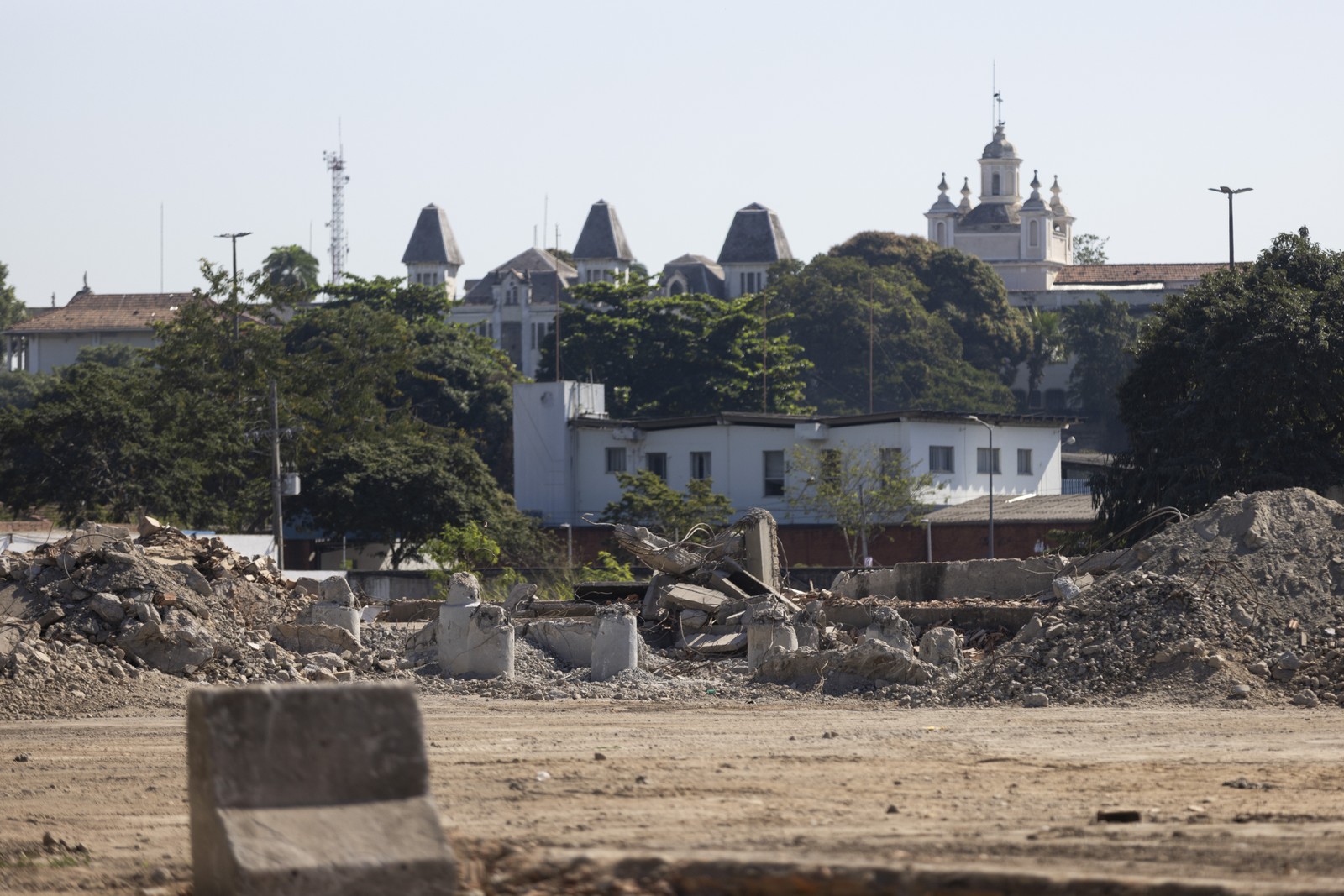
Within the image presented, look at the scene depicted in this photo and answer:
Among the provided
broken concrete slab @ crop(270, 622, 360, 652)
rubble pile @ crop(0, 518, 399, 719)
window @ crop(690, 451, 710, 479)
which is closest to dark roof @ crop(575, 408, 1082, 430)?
window @ crop(690, 451, 710, 479)

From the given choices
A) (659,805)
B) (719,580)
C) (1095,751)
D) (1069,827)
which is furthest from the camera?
(719,580)

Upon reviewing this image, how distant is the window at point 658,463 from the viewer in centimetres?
6431

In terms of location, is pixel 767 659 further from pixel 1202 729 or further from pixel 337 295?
pixel 337 295

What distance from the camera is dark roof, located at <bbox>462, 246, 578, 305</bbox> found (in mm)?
142250

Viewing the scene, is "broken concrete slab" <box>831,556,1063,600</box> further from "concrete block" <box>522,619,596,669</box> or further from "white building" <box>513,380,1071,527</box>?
"white building" <box>513,380,1071,527</box>

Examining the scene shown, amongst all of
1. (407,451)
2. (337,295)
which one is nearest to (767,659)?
(407,451)

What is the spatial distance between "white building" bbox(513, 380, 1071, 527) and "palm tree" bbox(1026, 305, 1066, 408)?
52550 millimetres

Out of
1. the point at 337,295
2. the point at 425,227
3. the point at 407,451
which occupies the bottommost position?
the point at 407,451

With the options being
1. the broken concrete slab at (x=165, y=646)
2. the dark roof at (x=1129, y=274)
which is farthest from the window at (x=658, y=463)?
the dark roof at (x=1129, y=274)

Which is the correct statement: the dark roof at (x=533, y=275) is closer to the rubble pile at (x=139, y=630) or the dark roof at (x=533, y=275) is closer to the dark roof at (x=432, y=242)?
the dark roof at (x=432, y=242)

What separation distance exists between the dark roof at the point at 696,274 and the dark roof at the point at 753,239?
13.1 ft

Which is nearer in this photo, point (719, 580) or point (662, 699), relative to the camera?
point (662, 699)

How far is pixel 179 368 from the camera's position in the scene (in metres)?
64.8

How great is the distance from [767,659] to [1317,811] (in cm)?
1134
